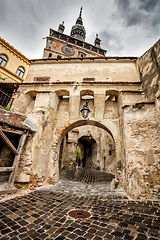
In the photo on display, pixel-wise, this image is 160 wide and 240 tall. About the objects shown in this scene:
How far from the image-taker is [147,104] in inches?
231

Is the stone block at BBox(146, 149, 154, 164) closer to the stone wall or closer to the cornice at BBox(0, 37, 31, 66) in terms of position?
the stone wall

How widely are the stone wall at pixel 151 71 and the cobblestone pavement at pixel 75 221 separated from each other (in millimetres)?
5354

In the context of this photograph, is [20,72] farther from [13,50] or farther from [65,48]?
[65,48]

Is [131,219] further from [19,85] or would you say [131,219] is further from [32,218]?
[19,85]

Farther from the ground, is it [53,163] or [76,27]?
[76,27]

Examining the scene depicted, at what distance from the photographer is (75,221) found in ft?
9.46

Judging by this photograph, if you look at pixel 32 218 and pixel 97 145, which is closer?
pixel 32 218

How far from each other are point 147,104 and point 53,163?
629cm

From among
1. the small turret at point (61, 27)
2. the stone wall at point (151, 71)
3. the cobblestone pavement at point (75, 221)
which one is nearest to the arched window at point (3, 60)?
the cobblestone pavement at point (75, 221)

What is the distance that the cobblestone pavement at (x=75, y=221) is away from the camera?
7.66ft

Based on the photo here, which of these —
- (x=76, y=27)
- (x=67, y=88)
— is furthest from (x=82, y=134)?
(x=76, y=27)

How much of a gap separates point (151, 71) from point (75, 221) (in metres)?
7.90

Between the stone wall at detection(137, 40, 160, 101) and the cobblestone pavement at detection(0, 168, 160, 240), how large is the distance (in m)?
5.35

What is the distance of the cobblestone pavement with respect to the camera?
2334mm
